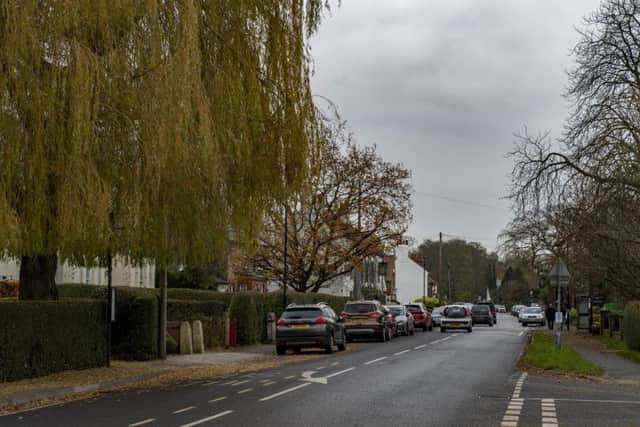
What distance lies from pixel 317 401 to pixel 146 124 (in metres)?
5.63

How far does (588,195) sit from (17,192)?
74.5ft

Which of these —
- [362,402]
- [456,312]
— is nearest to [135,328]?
[362,402]

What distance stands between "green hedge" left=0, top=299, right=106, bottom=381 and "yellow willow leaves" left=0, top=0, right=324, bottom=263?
4.76 ft

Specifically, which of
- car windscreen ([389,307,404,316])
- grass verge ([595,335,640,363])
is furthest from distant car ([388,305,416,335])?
→ grass verge ([595,335,640,363])

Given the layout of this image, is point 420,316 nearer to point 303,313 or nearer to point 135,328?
point 303,313

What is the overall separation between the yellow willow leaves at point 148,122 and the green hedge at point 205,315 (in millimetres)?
10896

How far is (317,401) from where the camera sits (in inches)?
596

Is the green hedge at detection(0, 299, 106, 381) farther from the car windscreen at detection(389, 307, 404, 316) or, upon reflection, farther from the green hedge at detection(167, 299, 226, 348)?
the car windscreen at detection(389, 307, 404, 316)

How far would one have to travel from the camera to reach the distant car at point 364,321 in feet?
138

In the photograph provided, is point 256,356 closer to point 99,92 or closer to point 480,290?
point 99,92

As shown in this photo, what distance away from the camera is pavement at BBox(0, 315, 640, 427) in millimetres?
12797

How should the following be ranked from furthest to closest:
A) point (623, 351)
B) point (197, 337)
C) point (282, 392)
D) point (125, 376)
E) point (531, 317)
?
1. point (531, 317)
2. point (623, 351)
3. point (197, 337)
4. point (125, 376)
5. point (282, 392)

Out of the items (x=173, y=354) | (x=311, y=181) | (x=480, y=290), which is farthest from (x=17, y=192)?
(x=480, y=290)

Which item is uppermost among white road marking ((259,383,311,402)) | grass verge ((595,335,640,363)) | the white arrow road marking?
white road marking ((259,383,311,402))
